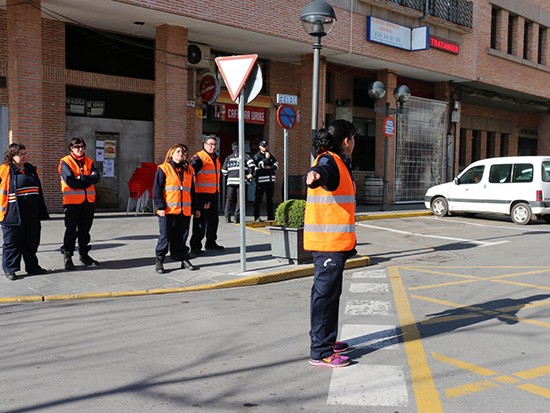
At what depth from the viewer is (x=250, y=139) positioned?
21.0 m

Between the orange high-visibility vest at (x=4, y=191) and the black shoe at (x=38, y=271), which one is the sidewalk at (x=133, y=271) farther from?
the orange high-visibility vest at (x=4, y=191)

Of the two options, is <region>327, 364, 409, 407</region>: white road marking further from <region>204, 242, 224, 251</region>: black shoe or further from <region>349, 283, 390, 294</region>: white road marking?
<region>204, 242, 224, 251</region>: black shoe

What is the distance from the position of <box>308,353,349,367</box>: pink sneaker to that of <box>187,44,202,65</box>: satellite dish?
14.1 metres

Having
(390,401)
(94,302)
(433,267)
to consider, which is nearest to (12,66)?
(94,302)

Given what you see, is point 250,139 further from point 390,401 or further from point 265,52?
point 390,401

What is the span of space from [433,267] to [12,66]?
10.0 m

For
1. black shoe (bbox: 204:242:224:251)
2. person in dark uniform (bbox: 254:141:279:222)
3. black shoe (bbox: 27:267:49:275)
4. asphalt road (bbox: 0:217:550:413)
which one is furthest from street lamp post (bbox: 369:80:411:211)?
black shoe (bbox: 27:267:49:275)

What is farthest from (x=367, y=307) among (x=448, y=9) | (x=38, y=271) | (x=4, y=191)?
(x=448, y=9)

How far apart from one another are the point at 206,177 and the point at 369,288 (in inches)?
142

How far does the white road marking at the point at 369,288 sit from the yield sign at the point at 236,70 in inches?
120

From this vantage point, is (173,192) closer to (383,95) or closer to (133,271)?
(133,271)

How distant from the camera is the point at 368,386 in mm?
4250

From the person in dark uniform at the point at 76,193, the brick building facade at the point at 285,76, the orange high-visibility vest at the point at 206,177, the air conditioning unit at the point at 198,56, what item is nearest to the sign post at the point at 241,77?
the orange high-visibility vest at the point at 206,177

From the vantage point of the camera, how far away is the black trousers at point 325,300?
4.73 meters
